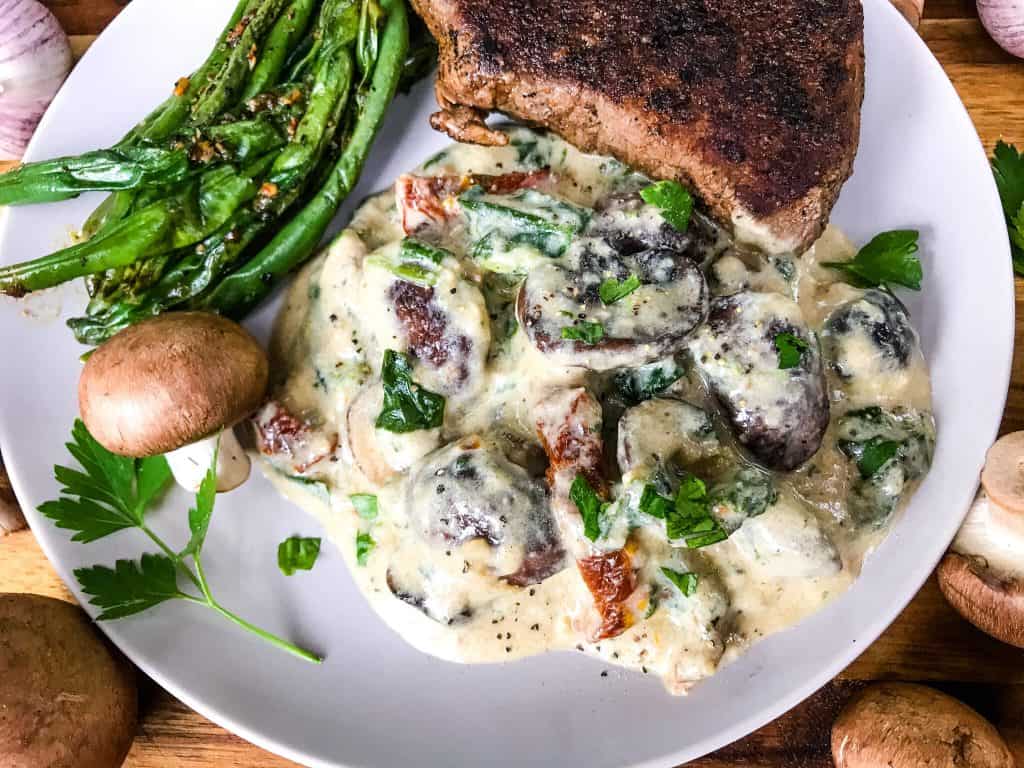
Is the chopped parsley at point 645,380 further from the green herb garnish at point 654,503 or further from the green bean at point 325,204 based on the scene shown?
the green bean at point 325,204

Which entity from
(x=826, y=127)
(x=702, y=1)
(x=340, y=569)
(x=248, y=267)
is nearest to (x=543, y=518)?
(x=340, y=569)

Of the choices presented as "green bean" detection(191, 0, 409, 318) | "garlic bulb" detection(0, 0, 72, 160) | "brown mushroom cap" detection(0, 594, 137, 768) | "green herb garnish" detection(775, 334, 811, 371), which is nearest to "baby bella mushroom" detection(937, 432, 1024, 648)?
"green herb garnish" detection(775, 334, 811, 371)

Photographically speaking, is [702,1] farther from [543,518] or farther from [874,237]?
[543,518]

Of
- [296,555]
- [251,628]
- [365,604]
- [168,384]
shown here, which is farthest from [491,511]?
[168,384]

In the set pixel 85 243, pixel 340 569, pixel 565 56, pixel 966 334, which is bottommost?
pixel 340 569

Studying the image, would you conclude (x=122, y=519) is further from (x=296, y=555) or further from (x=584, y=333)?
(x=584, y=333)

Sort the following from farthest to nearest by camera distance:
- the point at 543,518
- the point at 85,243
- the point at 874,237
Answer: the point at 874,237
the point at 85,243
the point at 543,518
